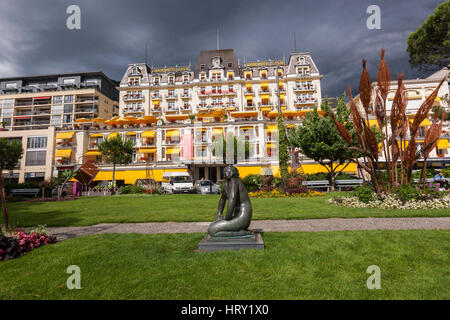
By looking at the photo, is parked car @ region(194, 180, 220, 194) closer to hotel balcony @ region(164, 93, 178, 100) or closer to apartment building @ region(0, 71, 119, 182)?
hotel balcony @ region(164, 93, 178, 100)

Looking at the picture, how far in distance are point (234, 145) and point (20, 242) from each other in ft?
90.2

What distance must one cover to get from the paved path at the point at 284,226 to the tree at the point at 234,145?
76.7 ft

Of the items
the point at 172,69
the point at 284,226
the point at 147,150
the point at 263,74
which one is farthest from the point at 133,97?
the point at 284,226

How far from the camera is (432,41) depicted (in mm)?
16438

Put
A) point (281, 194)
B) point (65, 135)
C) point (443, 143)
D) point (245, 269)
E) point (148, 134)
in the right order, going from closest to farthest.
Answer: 1. point (245, 269)
2. point (281, 194)
3. point (443, 143)
4. point (148, 134)
5. point (65, 135)

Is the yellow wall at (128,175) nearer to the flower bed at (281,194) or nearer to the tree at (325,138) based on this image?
the flower bed at (281,194)

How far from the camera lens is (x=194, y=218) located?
8.00 meters

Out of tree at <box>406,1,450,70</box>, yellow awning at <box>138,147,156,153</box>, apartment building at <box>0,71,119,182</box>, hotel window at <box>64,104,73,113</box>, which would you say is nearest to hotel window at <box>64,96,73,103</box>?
apartment building at <box>0,71,119,182</box>

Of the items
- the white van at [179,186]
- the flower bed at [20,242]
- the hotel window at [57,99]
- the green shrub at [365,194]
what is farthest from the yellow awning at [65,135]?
the green shrub at [365,194]

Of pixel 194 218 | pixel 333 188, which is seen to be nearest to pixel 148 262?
pixel 194 218

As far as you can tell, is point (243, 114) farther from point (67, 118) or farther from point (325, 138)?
point (67, 118)

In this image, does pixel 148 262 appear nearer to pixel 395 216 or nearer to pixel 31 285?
pixel 31 285

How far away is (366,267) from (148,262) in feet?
11.3

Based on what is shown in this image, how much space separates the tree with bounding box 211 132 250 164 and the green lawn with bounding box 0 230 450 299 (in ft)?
84.3
